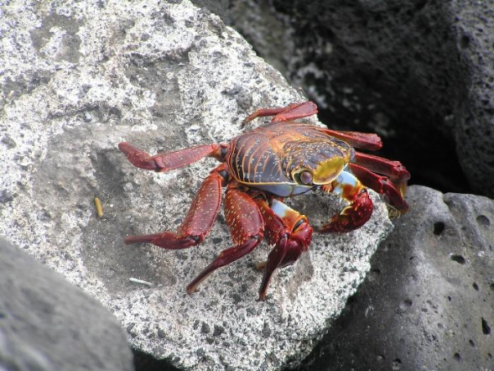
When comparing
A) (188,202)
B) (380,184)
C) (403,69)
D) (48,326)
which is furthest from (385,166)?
(48,326)

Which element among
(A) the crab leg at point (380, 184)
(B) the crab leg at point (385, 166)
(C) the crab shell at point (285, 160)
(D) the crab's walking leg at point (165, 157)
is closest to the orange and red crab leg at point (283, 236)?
(C) the crab shell at point (285, 160)

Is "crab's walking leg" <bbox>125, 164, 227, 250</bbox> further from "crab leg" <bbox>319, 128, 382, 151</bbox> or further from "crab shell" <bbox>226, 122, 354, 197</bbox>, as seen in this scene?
"crab leg" <bbox>319, 128, 382, 151</bbox>

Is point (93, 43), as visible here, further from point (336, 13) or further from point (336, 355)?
point (336, 355)

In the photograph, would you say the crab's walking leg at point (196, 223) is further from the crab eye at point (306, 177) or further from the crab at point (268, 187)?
the crab eye at point (306, 177)

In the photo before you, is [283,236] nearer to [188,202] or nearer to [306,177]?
[306,177]

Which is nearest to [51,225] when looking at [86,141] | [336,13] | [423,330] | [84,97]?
[86,141]

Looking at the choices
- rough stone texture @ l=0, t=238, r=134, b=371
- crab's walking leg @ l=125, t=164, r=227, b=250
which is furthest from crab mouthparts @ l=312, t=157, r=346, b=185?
rough stone texture @ l=0, t=238, r=134, b=371
